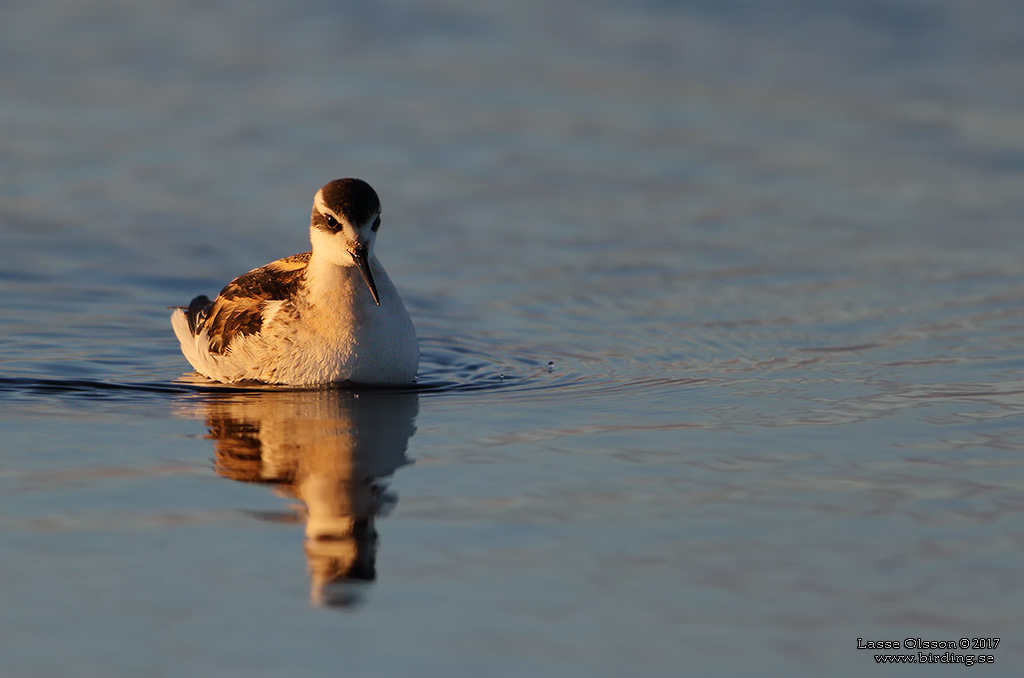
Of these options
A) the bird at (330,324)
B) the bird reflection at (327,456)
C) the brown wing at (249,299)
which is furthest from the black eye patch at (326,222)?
the bird reflection at (327,456)

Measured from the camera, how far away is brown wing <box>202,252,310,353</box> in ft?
33.3

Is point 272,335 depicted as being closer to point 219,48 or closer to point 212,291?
point 212,291

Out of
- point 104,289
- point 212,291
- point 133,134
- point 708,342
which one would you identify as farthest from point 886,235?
point 133,134

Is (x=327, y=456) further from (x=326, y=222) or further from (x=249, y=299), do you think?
(x=249, y=299)

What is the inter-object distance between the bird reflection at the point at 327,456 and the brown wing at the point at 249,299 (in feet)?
2.13

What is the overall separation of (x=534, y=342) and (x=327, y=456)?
2.97 metres

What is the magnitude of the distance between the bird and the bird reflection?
0.18m

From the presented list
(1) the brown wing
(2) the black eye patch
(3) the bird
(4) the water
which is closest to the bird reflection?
(4) the water

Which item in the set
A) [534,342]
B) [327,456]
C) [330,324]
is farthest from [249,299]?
[327,456]

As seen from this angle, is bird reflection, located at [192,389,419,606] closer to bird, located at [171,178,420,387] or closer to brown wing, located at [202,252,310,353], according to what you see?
bird, located at [171,178,420,387]

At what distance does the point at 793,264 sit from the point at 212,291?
4.60 meters

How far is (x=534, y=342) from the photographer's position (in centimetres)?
1075

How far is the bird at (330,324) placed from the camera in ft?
31.7

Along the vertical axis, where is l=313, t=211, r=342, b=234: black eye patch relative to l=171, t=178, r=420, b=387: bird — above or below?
above
